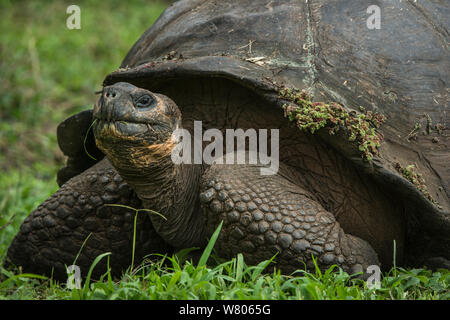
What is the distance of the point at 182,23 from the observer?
12.8ft

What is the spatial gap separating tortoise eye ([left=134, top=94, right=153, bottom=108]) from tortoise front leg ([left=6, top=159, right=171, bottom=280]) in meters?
0.73

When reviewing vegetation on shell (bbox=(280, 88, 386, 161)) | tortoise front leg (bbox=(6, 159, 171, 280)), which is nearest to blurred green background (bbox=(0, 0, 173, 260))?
tortoise front leg (bbox=(6, 159, 171, 280))

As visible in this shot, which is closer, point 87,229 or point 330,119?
point 330,119

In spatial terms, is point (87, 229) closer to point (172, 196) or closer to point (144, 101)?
point (172, 196)

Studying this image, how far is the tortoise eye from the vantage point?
3117mm

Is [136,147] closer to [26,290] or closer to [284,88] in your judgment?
[284,88]

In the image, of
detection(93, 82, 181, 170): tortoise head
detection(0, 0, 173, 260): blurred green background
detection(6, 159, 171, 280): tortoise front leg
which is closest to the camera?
detection(93, 82, 181, 170): tortoise head

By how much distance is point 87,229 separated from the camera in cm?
380

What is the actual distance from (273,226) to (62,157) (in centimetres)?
453

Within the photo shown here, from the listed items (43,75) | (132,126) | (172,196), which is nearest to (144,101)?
(132,126)

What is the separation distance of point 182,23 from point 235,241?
156 cm
